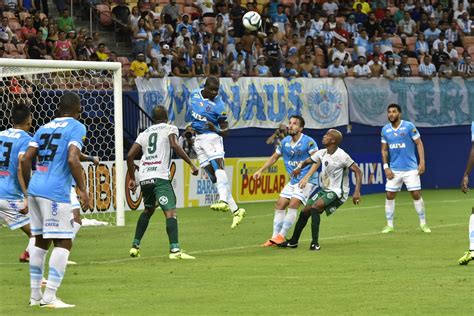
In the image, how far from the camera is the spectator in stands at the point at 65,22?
29970mm

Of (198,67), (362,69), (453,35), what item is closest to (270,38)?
(362,69)

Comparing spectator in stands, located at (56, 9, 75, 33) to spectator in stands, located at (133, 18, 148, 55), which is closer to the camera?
spectator in stands, located at (56, 9, 75, 33)

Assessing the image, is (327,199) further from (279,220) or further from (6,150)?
(6,150)

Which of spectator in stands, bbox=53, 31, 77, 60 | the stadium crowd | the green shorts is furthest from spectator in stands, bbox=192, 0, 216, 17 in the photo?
the green shorts

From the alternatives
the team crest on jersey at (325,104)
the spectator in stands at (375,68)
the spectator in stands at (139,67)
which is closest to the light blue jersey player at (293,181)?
the spectator in stands at (139,67)

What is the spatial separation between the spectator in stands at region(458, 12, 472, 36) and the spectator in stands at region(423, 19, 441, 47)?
1364 millimetres

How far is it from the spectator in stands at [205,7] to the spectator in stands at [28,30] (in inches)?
283

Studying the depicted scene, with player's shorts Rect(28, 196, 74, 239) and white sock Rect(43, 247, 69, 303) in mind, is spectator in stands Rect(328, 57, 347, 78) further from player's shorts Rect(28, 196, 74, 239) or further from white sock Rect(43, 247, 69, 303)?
white sock Rect(43, 247, 69, 303)

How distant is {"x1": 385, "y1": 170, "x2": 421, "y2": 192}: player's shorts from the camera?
21484 mm

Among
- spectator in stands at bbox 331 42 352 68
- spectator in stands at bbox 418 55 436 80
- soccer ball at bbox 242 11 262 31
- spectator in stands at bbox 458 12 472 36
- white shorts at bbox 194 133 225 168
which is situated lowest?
white shorts at bbox 194 133 225 168

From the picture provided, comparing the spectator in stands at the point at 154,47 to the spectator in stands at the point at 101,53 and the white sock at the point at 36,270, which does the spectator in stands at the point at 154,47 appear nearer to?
the spectator in stands at the point at 101,53

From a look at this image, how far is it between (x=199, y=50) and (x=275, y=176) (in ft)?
13.5

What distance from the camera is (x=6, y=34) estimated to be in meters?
27.4

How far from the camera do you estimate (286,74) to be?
3350 centimetres
